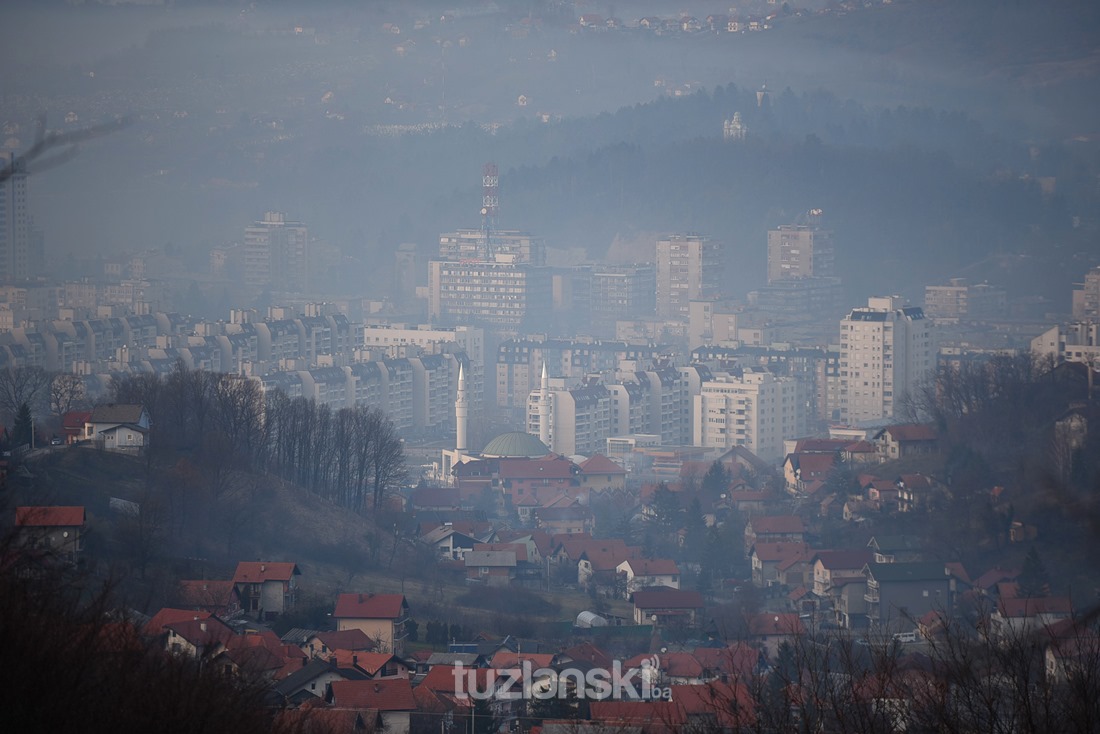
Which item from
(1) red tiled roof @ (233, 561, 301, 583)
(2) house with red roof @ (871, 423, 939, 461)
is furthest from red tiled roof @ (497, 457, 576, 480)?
(1) red tiled roof @ (233, 561, 301, 583)

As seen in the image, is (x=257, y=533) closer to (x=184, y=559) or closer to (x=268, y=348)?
(x=184, y=559)

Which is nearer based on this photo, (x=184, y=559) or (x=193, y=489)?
(x=184, y=559)

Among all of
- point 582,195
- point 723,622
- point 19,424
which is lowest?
point 723,622

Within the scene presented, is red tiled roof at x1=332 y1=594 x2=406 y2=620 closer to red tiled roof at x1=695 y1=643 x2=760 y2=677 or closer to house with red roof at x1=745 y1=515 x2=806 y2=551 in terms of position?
red tiled roof at x1=695 y1=643 x2=760 y2=677

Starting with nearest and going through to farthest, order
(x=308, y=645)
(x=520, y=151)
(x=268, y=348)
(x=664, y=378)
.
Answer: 1. (x=308, y=645)
2. (x=664, y=378)
3. (x=268, y=348)
4. (x=520, y=151)

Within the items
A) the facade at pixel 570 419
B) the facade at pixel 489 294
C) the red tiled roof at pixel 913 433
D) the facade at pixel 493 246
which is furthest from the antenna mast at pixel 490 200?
the red tiled roof at pixel 913 433

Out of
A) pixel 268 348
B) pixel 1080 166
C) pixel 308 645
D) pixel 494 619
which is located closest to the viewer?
pixel 308 645

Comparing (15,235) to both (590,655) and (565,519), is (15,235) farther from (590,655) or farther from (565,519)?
(590,655)

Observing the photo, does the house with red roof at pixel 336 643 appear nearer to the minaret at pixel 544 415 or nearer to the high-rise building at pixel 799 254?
the minaret at pixel 544 415

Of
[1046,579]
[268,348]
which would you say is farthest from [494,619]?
[268,348]
